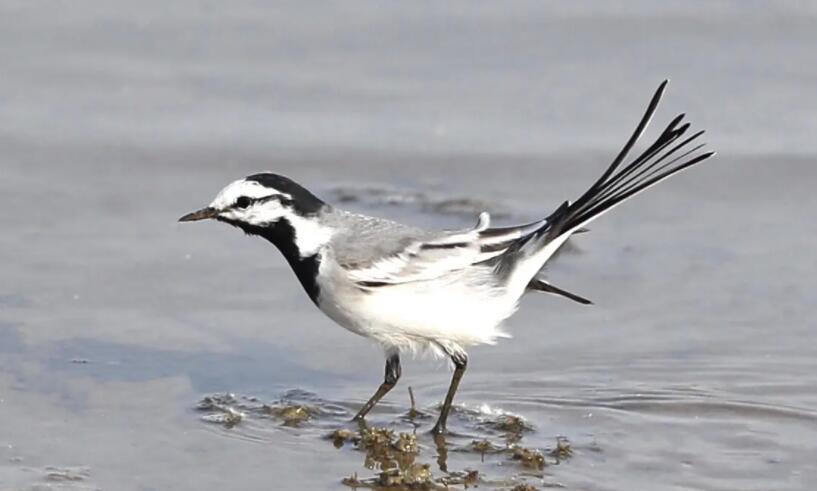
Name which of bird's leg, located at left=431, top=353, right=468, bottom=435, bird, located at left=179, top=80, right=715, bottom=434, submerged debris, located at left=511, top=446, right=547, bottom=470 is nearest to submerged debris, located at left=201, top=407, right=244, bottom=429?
bird, located at left=179, top=80, right=715, bottom=434

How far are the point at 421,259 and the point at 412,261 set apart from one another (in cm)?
4

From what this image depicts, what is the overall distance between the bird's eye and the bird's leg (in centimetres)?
117

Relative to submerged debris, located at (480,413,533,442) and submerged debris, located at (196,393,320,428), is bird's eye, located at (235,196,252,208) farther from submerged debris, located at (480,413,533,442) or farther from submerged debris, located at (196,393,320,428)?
submerged debris, located at (480,413,533,442)

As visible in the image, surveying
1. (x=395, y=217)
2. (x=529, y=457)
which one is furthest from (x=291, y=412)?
(x=395, y=217)

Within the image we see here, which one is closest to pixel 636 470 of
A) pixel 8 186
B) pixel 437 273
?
pixel 437 273

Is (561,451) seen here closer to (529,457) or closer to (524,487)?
(529,457)

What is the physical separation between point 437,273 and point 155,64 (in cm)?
560

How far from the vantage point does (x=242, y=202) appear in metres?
7.64

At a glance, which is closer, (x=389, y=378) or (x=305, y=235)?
(x=305, y=235)

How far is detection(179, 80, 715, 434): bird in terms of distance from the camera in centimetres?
Result: 745

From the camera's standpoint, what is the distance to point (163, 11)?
13.1m

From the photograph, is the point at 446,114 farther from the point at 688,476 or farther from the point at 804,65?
the point at 688,476

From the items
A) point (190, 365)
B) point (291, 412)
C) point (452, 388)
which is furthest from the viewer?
point (190, 365)

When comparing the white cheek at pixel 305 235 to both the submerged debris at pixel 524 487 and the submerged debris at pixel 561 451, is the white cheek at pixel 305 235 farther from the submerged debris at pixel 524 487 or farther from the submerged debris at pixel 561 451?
the submerged debris at pixel 524 487
